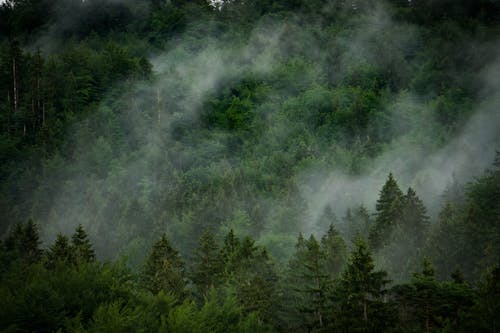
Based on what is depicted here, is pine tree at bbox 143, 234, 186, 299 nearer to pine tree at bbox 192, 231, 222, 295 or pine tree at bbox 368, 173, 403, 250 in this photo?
pine tree at bbox 192, 231, 222, 295

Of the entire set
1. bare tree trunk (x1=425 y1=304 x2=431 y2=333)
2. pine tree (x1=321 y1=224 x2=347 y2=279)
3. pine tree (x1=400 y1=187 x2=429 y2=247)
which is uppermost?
pine tree (x1=400 y1=187 x2=429 y2=247)

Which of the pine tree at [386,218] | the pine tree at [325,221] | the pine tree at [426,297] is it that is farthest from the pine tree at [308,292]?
the pine tree at [325,221]

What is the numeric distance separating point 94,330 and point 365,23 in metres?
135

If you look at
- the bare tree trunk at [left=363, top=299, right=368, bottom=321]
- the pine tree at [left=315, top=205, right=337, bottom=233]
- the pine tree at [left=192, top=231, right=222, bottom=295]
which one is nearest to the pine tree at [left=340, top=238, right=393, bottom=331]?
the bare tree trunk at [left=363, top=299, right=368, bottom=321]

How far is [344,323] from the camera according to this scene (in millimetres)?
31312

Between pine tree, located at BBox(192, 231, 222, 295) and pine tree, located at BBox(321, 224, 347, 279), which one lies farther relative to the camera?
pine tree, located at BBox(321, 224, 347, 279)

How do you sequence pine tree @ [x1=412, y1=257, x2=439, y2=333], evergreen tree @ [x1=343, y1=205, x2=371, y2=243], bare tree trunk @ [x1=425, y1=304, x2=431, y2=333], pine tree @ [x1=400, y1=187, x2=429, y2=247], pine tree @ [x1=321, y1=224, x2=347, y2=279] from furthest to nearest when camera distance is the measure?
evergreen tree @ [x1=343, y1=205, x2=371, y2=243] < pine tree @ [x1=400, y1=187, x2=429, y2=247] < pine tree @ [x1=321, y1=224, x2=347, y2=279] < bare tree trunk @ [x1=425, y1=304, x2=431, y2=333] < pine tree @ [x1=412, y1=257, x2=439, y2=333]

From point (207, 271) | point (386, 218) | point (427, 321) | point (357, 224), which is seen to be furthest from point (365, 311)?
point (357, 224)

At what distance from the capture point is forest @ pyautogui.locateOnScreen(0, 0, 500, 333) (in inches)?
1277

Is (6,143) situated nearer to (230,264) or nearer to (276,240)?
(276,240)

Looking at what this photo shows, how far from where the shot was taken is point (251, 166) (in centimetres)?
10038

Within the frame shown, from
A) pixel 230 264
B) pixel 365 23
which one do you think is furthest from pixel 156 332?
pixel 365 23

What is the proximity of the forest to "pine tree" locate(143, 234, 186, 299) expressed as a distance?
18 centimetres

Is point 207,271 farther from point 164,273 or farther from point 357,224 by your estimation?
point 357,224
